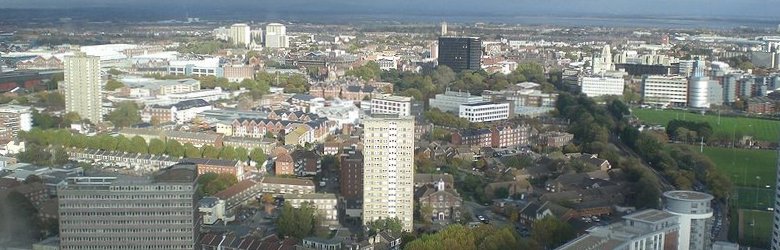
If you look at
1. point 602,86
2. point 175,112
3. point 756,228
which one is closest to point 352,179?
point 756,228

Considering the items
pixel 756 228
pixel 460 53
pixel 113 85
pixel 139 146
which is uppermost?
pixel 460 53

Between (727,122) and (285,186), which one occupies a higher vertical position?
(727,122)

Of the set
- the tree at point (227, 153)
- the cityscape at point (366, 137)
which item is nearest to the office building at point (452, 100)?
the cityscape at point (366, 137)

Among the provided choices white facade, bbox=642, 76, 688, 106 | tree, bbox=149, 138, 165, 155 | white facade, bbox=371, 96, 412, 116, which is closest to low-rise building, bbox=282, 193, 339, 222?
tree, bbox=149, 138, 165, 155

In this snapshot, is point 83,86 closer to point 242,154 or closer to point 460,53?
point 242,154

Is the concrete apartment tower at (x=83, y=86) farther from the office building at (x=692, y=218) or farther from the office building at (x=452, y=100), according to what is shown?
the office building at (x=692, y=218)

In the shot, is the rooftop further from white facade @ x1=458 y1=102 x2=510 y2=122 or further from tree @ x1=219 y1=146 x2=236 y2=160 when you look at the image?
white facade @ x1=458 y1=102 x2=510 y2=122
